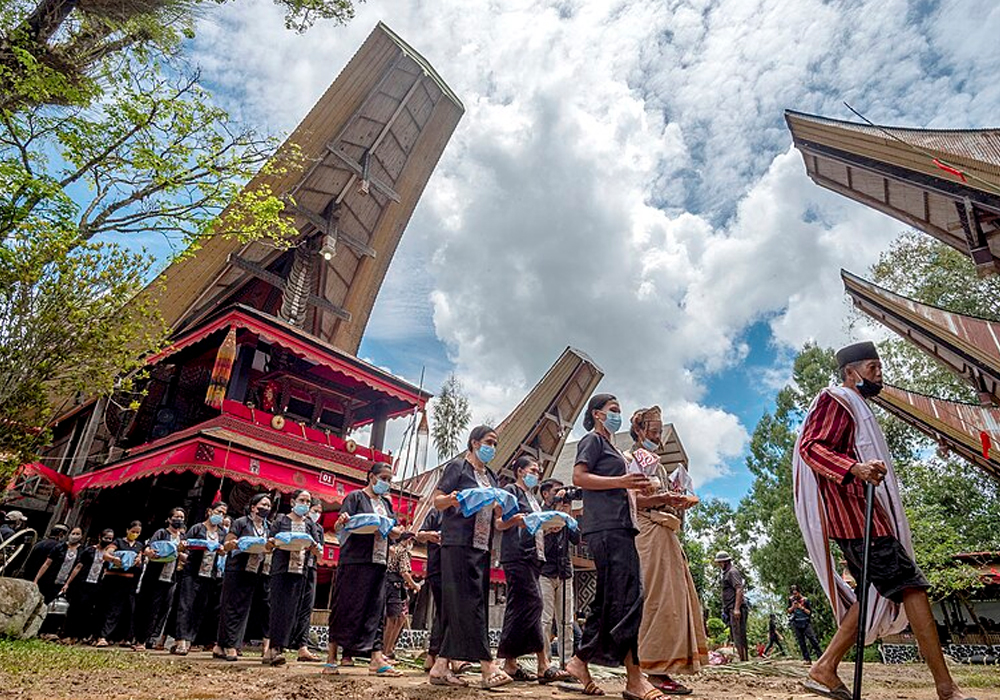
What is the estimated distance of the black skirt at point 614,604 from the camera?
302cm

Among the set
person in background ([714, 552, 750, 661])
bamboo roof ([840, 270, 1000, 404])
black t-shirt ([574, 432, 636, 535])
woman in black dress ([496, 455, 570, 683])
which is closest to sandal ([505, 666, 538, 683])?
woman in black dress ([496, 455, 570, 683])

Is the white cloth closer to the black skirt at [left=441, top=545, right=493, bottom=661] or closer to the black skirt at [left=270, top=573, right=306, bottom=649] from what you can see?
the black skirt at [left=441, top=545, right=493, bottom=661]

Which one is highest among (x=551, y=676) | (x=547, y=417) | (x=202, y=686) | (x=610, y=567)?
(x=547, y=417)

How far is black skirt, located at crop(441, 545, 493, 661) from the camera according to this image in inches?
141

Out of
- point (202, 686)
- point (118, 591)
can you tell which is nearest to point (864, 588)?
point (202, 686)

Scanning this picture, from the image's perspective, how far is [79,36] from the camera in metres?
5.53

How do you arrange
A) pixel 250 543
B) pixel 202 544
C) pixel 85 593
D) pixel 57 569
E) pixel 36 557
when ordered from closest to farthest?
pixel 250 543, pixel 202 544, pixel 85 593, pixel 57 569, pixel 36 557

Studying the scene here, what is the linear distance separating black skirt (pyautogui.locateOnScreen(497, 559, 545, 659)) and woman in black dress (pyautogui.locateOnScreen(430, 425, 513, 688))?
0.86ft

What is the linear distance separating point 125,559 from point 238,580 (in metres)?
2.54

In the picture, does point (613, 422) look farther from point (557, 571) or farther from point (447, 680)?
point (557, 571)

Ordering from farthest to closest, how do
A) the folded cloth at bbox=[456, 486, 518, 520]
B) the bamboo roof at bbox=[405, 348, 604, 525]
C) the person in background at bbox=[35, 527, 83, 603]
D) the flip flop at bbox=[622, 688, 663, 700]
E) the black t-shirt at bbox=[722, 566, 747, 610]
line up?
the bamboo roof at bbox=[405, 348, 604, 525], the black t-shirt at bbox=[722, 566, 747, 610], the person in background at bbox=[35, 527, 83, 603], the folded cloth at bbox=[456, 486, 518, 520], the flip flop at bbox=[622, 688, 663, 700]

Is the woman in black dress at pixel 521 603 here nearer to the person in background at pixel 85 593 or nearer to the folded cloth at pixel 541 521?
the folded cloth at pixel 541 521

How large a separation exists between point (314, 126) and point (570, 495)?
Result: 10926 millimetres

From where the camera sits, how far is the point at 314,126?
1312 cm
